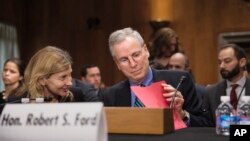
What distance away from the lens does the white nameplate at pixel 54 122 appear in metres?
0.95

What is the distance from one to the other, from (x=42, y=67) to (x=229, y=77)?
7.47ft

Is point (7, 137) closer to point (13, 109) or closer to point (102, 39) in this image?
point (13, 109)

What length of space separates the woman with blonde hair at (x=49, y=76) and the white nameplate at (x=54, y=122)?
4.81ft

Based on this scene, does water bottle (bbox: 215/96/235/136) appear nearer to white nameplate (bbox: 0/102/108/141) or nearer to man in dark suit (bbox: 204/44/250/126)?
white nameplate (bbox: 0/102/108/141)

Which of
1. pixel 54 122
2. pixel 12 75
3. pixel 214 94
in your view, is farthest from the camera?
pixel 12 75

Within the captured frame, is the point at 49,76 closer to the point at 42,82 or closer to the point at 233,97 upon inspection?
the point at 42,82

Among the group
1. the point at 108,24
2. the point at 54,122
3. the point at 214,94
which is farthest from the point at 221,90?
the point at 108,24

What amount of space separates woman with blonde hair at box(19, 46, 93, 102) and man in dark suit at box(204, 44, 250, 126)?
1.55 metres

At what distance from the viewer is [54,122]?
3.15ft

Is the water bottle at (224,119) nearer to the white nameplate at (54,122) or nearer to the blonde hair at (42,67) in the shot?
the white nameplate at (54,122)

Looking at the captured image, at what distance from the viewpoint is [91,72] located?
6.35 m

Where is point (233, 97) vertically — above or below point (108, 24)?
below

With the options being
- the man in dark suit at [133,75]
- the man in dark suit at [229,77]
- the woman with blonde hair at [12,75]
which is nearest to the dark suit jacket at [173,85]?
the man in dark suit at [133,75]

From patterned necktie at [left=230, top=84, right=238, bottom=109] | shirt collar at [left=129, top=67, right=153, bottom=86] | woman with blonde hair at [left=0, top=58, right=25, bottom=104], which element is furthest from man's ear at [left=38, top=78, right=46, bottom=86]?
woman with blonde hair at [left=0, top=58, right=25, bottom=104]
